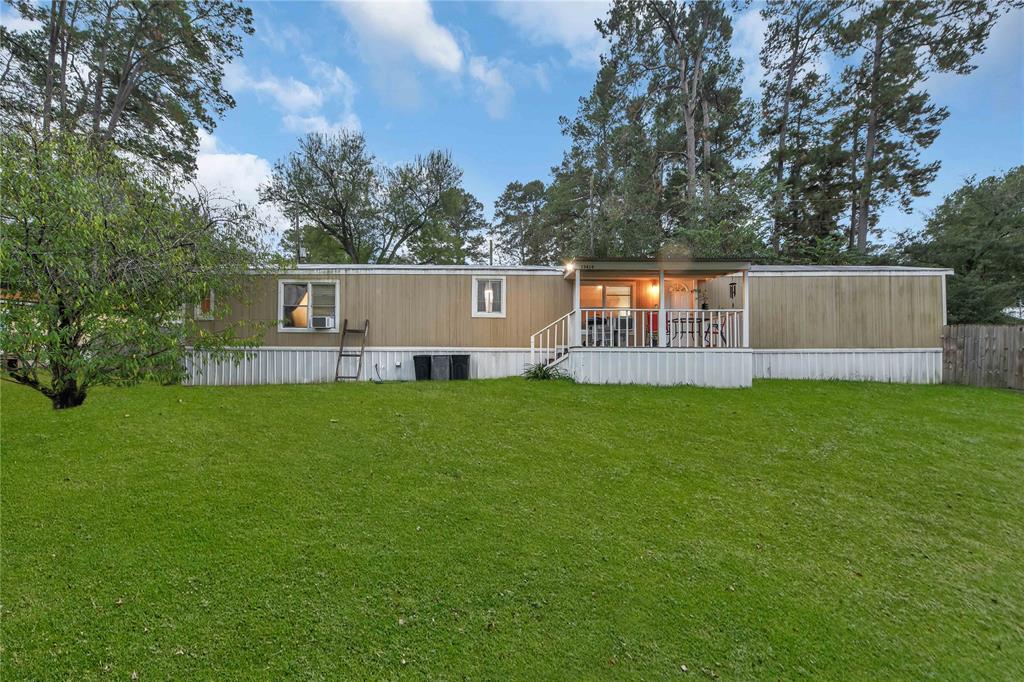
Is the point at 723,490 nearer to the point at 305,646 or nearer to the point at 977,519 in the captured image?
the point at 977,519

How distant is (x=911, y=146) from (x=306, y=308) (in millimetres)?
21786

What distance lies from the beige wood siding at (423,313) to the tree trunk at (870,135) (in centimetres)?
1466

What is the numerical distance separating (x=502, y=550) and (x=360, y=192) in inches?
766

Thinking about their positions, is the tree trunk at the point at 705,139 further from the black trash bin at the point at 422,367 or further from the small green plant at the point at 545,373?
the black trash bin at the point at 422,367

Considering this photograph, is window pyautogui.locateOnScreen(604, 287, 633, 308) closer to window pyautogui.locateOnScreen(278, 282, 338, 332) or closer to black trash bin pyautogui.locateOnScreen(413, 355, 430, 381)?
black trash bin pyautogui.locateOnScreen(413, 355, 430, 381)

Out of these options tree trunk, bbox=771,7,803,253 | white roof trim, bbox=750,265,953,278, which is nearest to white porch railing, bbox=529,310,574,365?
white roof trim, bbox=750,265,953,278

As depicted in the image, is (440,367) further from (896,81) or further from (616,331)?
(896,81)

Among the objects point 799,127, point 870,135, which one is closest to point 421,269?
point 799,127

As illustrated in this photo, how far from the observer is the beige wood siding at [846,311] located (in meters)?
8.80

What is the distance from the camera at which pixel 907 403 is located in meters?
6.64

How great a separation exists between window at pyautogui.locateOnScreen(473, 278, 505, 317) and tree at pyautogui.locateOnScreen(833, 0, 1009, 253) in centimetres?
1486

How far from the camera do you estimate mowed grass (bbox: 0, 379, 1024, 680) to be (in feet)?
6.37

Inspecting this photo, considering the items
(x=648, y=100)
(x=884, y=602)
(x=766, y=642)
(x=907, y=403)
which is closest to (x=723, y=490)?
(x=884, y=602)

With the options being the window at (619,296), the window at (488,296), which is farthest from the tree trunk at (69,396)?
the window at (619,296)
